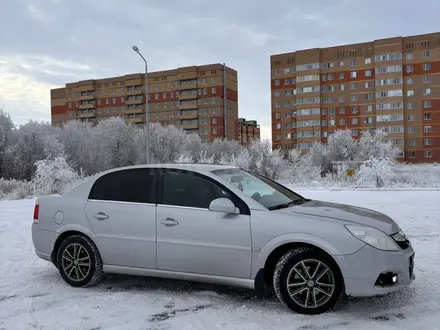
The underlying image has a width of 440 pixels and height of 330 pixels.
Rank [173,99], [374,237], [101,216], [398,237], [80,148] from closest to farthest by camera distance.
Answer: [374,237] → [398,237] → [101,216] → [80,148] → [173,99]

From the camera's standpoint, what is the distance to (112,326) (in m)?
4.02

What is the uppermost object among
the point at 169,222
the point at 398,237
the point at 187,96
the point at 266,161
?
the point at 187,96

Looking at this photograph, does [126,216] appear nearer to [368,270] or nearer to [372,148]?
[368,270]

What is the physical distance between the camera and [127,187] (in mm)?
5285

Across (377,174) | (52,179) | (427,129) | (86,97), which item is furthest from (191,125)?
(377,174)

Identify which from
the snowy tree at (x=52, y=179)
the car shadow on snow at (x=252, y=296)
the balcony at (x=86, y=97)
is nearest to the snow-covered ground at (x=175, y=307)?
the car shadow on snow at (x=252, y=296)

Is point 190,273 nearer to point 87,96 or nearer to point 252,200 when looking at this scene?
point 252,200

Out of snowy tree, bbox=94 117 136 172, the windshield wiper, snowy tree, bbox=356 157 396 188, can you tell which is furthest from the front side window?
snowy tree, bbox=94 117 136 172

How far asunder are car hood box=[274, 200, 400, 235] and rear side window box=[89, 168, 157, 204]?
161 centimetres

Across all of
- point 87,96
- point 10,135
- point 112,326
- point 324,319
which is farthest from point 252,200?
point 87,96

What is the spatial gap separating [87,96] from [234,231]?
104679 mm

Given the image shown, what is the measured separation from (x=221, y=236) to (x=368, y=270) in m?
1.46

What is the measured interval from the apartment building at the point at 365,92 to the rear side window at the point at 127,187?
7661 cm

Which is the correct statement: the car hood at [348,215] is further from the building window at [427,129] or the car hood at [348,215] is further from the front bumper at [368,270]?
the building window at [427,129]
